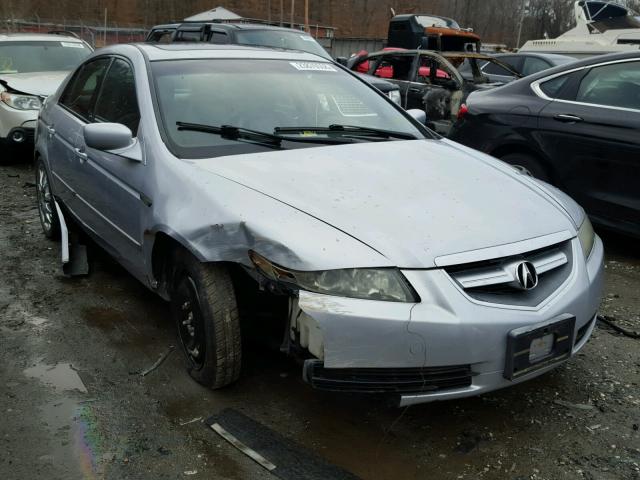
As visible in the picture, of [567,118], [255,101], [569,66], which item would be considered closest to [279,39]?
[569,66]

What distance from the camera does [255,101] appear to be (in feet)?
11.4

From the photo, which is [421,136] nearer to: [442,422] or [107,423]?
[442,422]

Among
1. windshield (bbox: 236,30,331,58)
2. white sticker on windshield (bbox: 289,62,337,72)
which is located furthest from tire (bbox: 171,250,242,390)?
windshield (bbox: 236,30,331,58)

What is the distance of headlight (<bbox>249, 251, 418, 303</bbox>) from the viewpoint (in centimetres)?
231

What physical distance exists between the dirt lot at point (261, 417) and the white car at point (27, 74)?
470 centimetres

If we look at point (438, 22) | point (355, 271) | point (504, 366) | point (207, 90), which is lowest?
point (504, 366)

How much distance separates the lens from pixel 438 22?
17.9 m

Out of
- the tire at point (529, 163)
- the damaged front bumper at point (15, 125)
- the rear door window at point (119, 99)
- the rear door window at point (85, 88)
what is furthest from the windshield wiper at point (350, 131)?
the damaged front bumper at point (15, 125)

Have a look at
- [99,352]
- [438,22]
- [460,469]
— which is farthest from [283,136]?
[438,22]

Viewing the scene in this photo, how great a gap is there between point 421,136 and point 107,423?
7.54ft

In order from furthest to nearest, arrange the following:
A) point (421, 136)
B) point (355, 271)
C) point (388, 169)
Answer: point (421, 136)
point (388, 169)
point (355, 271)

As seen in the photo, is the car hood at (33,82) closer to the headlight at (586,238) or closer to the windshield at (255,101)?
the windshield at (255,101)

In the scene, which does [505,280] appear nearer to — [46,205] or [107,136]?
[107,136]

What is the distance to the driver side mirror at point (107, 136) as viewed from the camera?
3211mm
